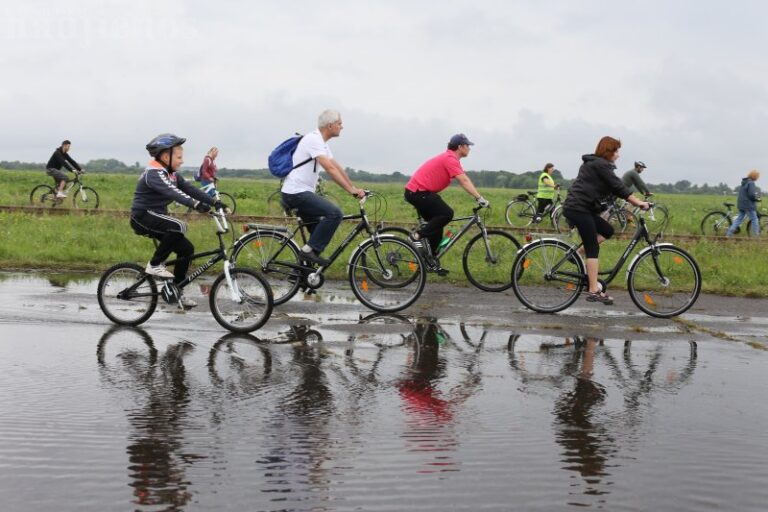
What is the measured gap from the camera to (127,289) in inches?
331

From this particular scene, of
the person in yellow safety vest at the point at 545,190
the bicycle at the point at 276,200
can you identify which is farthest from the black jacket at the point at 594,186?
the person in yellow safety vest at the point at 545,190

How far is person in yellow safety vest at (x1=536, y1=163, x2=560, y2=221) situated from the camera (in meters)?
24.9

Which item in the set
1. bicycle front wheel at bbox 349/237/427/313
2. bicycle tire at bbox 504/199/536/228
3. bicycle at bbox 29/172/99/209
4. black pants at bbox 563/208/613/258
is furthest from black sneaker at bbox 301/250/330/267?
bicycle tire at bbox 504/199/536/228

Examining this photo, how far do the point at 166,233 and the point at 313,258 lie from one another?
1.82 m

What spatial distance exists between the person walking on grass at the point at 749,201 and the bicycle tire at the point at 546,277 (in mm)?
14116

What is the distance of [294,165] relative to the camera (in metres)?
9.51

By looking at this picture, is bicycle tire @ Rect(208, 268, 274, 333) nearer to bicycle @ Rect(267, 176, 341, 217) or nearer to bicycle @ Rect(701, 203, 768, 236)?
bicycle @ Rect(267, 176, 341, 217)

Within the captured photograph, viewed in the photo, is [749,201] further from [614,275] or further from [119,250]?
[119,250]

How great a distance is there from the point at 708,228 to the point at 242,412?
22.4 m

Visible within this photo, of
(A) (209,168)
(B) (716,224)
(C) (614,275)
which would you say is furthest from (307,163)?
(B) (716,224)

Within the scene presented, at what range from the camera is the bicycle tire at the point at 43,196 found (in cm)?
2409

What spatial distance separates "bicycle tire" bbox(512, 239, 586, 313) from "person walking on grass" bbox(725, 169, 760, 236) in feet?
46.3

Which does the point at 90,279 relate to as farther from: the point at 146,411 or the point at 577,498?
the point at 577,498

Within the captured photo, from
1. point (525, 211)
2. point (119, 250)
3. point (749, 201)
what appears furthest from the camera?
point (525, 211)
